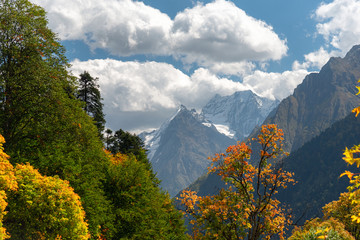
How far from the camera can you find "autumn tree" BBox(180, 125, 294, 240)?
19.4m

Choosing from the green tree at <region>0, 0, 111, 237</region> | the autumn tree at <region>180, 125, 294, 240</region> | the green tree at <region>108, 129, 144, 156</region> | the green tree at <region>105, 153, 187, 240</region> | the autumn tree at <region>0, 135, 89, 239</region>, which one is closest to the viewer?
the autumn tree at <region>0, 135, 89, 239</region>

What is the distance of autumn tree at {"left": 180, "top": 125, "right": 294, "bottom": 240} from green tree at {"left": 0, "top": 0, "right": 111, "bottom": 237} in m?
11.5

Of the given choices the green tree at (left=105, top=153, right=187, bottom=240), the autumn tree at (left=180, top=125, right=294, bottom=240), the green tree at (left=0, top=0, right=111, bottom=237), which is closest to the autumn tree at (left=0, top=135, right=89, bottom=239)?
the green tree at (left=0, top=0, right=111, bottom=237)

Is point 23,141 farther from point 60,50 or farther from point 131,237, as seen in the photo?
point 131,237

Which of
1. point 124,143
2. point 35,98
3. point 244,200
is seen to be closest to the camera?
point 244,200

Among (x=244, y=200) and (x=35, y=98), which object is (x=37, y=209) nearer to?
(x=35, y=98)

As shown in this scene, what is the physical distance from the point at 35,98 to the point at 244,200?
17282 millimetres

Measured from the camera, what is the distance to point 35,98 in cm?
2375

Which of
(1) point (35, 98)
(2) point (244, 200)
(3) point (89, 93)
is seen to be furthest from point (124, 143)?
(2) point (244, 200)

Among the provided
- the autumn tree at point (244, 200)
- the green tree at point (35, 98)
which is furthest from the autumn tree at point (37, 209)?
the autumn tree at point (244, 200)

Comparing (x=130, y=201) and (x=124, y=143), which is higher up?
(x=124, y=143)

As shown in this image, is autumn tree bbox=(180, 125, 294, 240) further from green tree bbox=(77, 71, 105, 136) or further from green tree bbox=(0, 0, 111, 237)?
green tree bbox=(77, 71, 105, 136)

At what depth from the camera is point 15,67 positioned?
23.7 meters

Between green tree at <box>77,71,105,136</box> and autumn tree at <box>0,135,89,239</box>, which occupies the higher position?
green tree at <box>77,71,105,136</box>
